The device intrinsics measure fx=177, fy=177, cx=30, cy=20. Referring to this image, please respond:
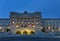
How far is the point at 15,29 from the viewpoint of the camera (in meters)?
101

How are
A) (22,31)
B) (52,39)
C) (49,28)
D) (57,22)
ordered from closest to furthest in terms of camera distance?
(52,39) → (22,31) → (49,28) → (57,22)

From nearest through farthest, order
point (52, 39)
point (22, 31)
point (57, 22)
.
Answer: point (52, 39) → point (22, 31) → point (57, 22)

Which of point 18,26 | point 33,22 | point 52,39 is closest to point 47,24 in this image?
point 33,22

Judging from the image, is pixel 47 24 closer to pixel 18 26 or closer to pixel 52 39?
pixel 18 26

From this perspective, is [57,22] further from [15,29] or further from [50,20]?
[15,29]

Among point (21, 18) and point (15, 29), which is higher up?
point (21, 18)

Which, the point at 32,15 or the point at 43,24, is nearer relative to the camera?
the point at 32,15

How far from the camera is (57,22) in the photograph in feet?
392

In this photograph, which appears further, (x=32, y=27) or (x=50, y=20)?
(x=50, y=20)

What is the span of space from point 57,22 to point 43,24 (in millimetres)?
10703

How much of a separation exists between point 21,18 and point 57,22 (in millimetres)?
28152

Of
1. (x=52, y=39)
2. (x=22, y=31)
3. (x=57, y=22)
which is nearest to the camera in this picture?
(x=52, y=39)

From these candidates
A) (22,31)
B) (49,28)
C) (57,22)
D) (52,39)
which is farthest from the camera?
(57,22)

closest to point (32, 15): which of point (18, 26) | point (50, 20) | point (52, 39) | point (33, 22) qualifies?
point (33, 22)
